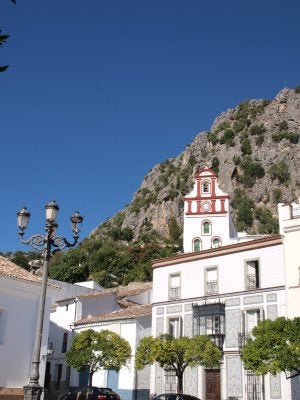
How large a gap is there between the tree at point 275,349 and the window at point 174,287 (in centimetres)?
1079

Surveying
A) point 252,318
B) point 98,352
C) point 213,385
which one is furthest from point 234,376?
point 98,352

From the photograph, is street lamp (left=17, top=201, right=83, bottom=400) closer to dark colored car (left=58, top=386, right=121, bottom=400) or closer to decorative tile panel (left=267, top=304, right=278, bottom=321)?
dark colored car (left=58, top=386, right=121, bottom=400)

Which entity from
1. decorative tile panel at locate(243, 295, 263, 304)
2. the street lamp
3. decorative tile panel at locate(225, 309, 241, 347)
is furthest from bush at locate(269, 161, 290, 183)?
the street lamp

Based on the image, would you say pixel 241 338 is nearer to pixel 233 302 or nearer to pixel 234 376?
pixel 234 376

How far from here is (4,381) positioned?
22.2 m

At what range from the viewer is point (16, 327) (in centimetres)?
2325

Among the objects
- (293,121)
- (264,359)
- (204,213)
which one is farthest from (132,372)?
(293,121)

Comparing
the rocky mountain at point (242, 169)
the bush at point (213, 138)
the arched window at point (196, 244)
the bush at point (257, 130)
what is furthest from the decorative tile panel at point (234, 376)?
the bush at point (213, 138)

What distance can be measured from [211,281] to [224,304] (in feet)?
6.68

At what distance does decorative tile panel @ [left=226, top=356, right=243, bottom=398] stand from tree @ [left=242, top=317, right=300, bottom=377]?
234 inches

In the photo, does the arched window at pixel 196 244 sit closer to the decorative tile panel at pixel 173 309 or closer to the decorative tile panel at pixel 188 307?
the decorative tile panel at pixel 173 309

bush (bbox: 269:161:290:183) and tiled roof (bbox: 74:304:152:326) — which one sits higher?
bush (bbox: 269:161:290:183)

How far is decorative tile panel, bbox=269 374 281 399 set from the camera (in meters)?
27.5

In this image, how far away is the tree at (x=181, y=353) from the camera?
1105 inches
